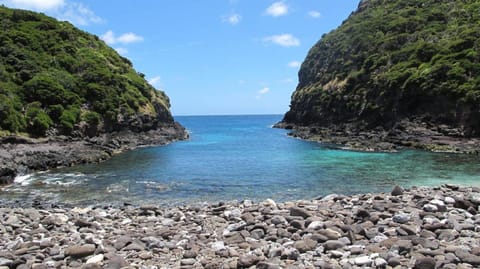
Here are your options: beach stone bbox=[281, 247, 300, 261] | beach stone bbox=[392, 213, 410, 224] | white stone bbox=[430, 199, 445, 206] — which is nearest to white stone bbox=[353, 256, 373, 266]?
beach stone bbox=[281, 247, 300, 261]

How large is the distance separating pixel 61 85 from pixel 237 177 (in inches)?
1450

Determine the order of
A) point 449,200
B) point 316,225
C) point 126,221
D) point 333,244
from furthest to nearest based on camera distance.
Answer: point 126,221
point 449,200
point 316,225
point 333,244

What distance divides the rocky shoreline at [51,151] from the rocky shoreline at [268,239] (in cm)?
2114

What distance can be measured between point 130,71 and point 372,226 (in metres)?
82.8

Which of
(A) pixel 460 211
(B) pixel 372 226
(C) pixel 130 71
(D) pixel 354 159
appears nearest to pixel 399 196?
(A) pixel 460 211

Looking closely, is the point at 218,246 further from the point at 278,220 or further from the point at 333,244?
the point at 333,244

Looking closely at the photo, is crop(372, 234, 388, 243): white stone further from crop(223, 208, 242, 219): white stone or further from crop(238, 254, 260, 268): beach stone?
crop(223, 208, 242, 219): white stone

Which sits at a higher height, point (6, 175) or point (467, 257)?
point (467, 257)

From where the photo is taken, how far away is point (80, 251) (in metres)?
9.29

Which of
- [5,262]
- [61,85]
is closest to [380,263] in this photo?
[5,262]

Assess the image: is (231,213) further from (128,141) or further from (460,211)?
(128,141)

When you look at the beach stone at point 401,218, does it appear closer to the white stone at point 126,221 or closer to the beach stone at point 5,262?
the white stone at point 126,221

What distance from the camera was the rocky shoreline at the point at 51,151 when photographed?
33.1 meters

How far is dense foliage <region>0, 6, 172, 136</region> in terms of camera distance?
4831cm
